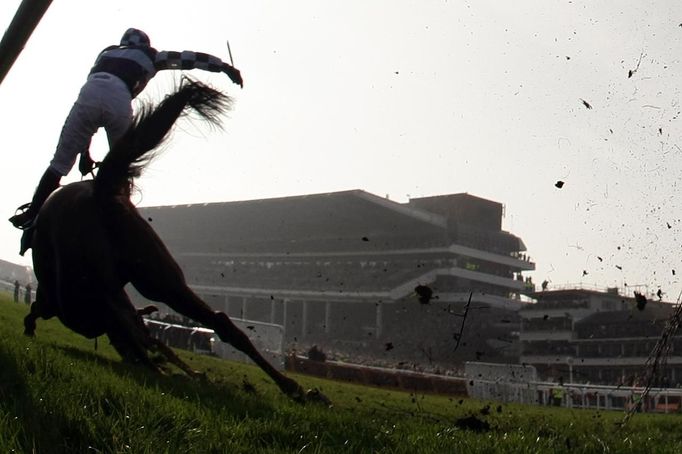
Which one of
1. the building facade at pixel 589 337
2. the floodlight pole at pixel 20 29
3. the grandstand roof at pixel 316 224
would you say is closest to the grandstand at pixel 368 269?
the grandstand roof at pixel 316 224

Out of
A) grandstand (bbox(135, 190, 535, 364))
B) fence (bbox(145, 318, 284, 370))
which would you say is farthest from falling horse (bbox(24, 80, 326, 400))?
grandstand (bbox(135, 190, 535, 364))

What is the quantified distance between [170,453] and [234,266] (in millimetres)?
80486

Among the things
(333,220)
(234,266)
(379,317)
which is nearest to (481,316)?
(379,317)

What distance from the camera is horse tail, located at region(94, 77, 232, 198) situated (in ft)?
17.2

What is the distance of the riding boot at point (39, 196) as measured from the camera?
5754mm

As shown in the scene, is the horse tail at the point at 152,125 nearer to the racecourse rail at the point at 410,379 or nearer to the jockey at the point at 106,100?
the jockey at the point at 106,100

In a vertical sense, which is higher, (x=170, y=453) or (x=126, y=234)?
(x=126, y=234)

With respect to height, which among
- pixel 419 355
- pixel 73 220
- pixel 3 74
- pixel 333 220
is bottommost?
pixel 419 355

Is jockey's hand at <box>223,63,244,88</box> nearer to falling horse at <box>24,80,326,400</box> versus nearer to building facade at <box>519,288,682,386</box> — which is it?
falling horse at <box>24,80,326,400</box>

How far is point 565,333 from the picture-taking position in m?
60.0

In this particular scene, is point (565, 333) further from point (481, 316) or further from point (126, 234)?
point (126, 234)

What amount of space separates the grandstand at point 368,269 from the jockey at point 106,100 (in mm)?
55252

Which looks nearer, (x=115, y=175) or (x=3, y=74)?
(x=3, y=74)

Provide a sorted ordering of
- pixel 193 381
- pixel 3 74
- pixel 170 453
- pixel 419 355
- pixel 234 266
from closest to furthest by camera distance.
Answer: pixel 170 453, pixel 3 74, pixel 193 381, pixel 419 355, pixel 234 266
